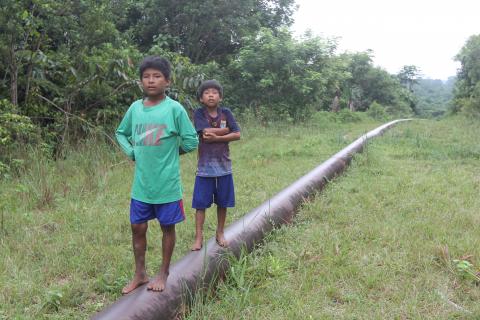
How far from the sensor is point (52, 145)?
21.6 ft

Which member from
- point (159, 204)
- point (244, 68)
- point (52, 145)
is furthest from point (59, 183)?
point (244, 68)

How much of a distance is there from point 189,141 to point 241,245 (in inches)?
40.5

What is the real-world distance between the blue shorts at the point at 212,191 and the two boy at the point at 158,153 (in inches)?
23.7

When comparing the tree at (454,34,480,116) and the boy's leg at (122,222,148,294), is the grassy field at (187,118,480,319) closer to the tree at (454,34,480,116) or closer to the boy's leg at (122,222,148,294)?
the boy's leg at (122,222,148,294)

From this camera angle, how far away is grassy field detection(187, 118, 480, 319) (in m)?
2.50

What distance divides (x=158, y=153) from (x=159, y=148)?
28 mm

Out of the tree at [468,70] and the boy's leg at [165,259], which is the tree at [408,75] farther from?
the boy's leg at [165,259]

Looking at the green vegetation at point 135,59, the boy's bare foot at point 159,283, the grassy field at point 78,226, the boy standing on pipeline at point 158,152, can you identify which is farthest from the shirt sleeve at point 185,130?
the green vegetation at point 135,59

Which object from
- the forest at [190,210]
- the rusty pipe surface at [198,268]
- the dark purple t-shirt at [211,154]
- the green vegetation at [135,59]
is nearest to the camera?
the rusty pipe surface at [198,268]

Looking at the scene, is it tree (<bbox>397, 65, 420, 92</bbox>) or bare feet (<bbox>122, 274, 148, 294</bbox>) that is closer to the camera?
bare feet (<bbox>122, 274, 148, 294</bbox>)

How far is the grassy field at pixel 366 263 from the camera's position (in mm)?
2504

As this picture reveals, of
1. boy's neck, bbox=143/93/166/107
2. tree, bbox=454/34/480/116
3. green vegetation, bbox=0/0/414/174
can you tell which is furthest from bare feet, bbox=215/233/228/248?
tree, bbox=454/34/480/116

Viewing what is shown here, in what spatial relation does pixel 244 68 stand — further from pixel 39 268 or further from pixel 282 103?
pixel 39 268

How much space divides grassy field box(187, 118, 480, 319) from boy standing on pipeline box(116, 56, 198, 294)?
1.73 feet
